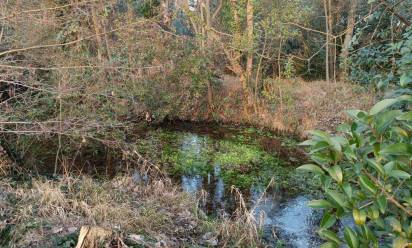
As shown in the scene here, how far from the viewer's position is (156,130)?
11.8 metres

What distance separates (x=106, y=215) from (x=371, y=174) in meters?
4.21

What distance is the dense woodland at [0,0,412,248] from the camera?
1.56 m

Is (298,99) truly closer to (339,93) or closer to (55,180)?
(339,93)

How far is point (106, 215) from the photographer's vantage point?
5176 millimetres

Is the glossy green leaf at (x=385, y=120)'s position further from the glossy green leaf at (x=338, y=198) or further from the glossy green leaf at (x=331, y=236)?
the glossy green leaf at (x=331, y=236)

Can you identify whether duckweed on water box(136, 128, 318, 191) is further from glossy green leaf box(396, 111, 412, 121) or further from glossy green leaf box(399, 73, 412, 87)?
glossy green leaf box(396, 111, 412, 121)

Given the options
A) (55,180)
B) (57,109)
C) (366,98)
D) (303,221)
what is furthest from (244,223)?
(366,98)

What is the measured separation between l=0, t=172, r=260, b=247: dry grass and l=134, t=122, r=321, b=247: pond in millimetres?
603

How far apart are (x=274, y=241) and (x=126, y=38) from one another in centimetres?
787

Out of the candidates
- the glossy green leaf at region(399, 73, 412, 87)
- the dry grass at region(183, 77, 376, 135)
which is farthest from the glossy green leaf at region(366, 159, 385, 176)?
the dry grass at region(183, 77, 376, 135)

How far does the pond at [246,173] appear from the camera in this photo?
633 centimetres

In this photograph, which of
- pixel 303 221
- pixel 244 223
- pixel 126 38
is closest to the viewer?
pixel 244 223

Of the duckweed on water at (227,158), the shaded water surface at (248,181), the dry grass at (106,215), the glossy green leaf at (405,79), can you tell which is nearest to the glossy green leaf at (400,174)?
the glossy green leaf at (405,79)

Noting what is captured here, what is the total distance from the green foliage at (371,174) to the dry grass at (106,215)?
11.3ft
